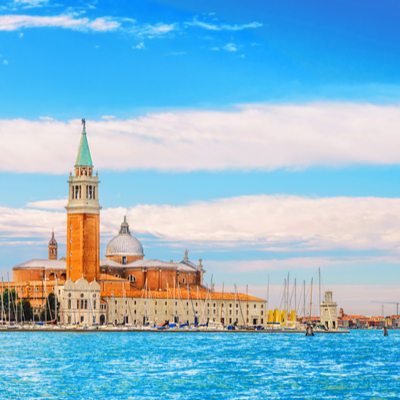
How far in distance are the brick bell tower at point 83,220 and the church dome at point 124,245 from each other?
12.9 meters

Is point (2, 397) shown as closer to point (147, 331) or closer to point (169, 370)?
point (169, 370)

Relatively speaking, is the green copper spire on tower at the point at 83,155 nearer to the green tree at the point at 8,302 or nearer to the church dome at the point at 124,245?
Result: the green tree at the point at 8,302

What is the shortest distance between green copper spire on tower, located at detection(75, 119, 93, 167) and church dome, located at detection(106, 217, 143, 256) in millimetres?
16821

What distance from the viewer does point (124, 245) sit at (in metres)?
114

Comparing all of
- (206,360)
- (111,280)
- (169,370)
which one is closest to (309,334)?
(111,280)

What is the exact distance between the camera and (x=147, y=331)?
98.4 metres

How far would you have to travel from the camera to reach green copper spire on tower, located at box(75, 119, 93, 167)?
99750 mm

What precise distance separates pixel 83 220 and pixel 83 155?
24.6 feet

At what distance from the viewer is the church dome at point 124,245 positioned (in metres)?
113

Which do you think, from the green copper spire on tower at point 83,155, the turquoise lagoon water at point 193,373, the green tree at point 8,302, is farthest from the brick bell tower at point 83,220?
the turquoise lagoon water at point 193,373

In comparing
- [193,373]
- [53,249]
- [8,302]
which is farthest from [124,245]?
[193,373]

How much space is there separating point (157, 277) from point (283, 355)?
2166 inches

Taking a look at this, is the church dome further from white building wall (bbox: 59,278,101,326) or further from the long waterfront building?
white building wall (bbox: 59,278,101,326)

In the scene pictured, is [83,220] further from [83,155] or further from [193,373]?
[193,373]
